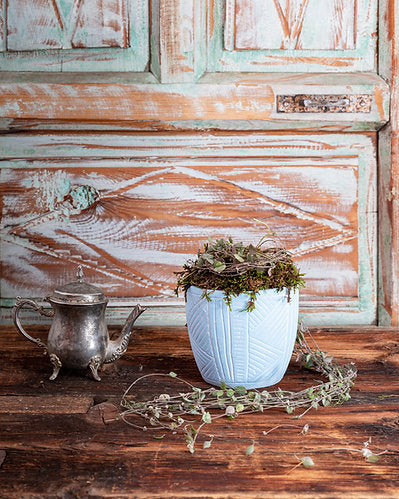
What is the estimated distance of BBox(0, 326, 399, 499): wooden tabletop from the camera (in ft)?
2.17

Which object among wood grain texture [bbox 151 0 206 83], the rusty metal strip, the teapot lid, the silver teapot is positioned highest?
wood grain texture [bbox 151 0 206 83]

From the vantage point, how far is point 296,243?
4.97 ft

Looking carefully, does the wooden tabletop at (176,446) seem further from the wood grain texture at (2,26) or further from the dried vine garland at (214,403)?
the wood grain texture at (2,26)

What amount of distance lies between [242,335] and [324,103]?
81 cm

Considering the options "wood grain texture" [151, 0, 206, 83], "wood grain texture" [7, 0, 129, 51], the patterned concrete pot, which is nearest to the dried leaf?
the patterned concrete pot

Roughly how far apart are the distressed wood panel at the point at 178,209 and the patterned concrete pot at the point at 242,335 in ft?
1.73

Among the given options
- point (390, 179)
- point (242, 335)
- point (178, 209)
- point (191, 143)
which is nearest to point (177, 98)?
point (191, 143)

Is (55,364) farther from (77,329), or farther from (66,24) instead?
(66,24)

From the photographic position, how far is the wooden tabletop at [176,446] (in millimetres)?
661

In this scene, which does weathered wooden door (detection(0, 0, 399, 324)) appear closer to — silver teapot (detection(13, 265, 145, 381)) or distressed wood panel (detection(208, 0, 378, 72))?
distressed wood panel (detection(208, 0, 378, 72))

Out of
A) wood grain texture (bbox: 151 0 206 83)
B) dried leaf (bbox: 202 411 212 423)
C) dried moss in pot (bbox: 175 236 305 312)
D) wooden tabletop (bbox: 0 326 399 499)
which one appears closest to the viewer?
wooden tabletop (bbox: 0 326 399 499)

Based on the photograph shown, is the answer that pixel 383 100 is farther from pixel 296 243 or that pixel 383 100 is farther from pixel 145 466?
pixel 145 466

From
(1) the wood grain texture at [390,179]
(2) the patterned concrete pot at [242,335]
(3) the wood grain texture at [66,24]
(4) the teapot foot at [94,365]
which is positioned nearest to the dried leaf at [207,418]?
(2) the patterned concrete pot at [242,335]

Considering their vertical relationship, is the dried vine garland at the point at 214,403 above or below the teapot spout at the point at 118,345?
below
